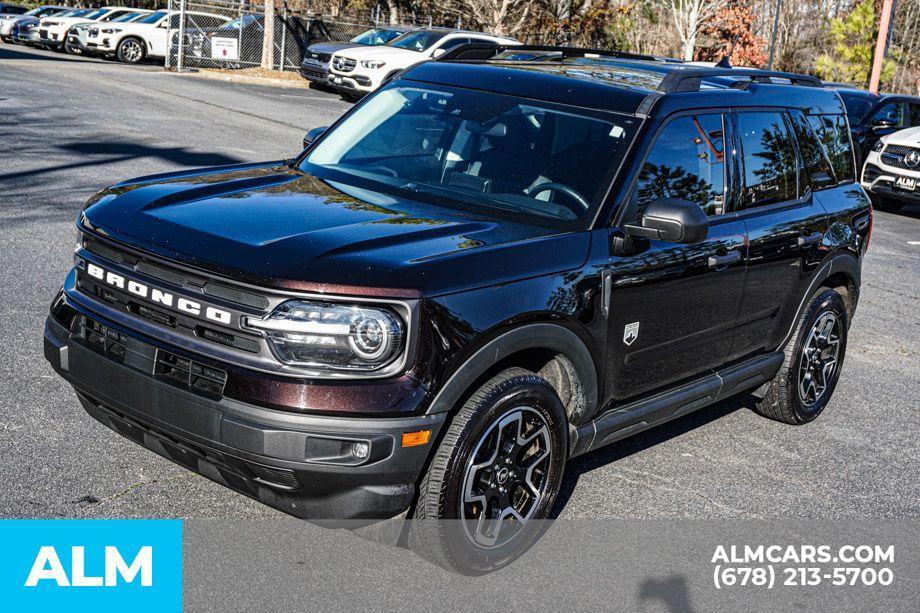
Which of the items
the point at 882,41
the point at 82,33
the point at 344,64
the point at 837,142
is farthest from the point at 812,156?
the point at 82,33

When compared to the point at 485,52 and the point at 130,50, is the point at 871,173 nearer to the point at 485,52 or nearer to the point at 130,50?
the point at 485,52

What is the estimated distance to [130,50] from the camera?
3309cm

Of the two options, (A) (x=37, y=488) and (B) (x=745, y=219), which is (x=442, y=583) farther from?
(B) (x=745, y=219)

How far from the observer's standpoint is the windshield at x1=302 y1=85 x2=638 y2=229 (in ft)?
15.3

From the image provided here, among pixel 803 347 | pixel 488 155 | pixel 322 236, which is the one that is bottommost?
pixel 803 347

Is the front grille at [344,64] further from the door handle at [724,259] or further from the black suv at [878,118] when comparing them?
the door handle at [724,259]

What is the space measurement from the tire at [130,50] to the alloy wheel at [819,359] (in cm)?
3020

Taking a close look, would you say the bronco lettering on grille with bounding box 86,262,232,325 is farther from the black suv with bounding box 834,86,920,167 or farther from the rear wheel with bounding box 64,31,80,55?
the rear wheel with bounding box 64,31,80,55

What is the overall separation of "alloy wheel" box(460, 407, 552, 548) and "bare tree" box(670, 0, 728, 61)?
107 ft

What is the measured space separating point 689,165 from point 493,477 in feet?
6.12

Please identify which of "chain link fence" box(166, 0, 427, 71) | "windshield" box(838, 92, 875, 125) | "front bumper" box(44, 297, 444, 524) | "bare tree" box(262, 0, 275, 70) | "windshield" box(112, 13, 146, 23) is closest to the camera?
"front bumper" box(44, 297, 444, 524)

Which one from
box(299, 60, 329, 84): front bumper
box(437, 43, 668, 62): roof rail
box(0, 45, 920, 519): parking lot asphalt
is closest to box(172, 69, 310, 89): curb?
box(299, 60, 329, 84): front bumper

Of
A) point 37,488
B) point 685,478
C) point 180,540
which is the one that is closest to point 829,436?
point 685,478

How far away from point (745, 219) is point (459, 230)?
1829 mm
